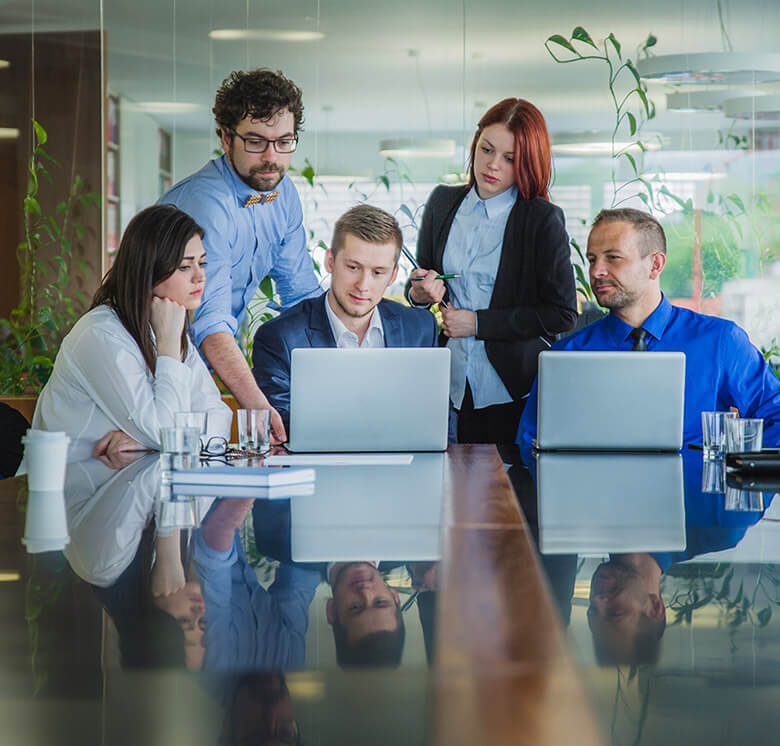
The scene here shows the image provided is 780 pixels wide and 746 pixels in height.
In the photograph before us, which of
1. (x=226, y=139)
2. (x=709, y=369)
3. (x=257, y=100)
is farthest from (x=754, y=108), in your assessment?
(x=226, y=139)

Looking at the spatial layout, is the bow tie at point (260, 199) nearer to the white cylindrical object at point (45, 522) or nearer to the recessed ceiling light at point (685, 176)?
the recessed ceiling light at point (685, 176)

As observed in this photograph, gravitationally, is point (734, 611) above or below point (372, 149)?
below

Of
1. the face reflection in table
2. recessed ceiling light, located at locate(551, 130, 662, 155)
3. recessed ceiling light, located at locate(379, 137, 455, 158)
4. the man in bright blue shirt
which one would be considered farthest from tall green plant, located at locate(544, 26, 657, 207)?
the face reflection in table

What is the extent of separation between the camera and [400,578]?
990 millimetres

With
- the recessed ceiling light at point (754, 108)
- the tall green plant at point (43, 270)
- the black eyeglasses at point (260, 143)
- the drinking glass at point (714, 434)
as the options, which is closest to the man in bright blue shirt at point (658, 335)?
the drinking glass at point (714, 434)

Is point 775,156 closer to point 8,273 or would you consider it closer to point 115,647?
point 8,273

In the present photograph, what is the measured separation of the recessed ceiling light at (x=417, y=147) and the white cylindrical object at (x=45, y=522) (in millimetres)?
3432

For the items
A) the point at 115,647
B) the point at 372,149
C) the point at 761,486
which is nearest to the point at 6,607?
the point at 115,647

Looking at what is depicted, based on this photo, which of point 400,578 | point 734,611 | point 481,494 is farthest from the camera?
point 481,494

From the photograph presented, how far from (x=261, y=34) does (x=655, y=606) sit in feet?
14.4

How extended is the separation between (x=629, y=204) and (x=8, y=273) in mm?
3137

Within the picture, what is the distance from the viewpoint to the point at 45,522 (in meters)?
1.33

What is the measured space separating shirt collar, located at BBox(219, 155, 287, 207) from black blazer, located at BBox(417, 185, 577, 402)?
982 millimetres

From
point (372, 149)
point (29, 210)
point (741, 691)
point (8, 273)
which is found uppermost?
point (372, 149)
